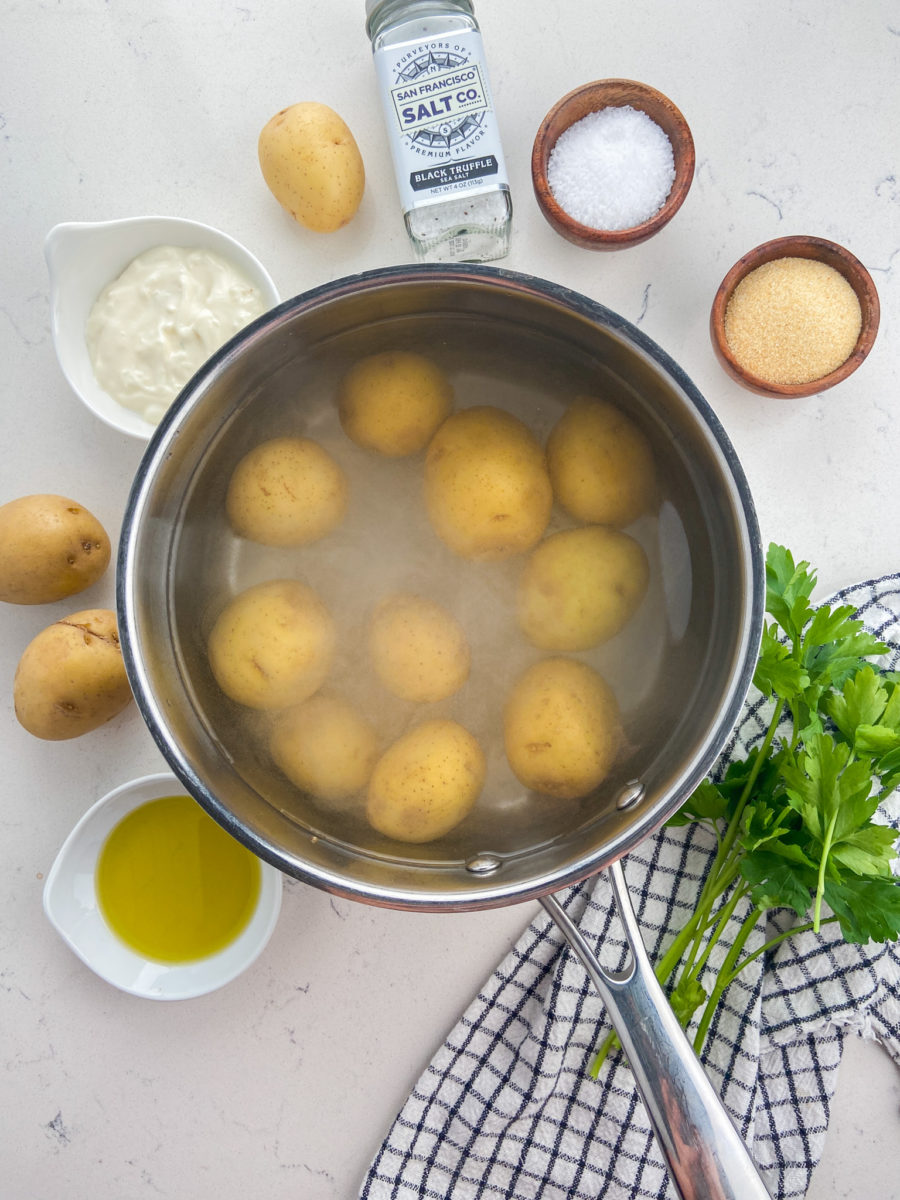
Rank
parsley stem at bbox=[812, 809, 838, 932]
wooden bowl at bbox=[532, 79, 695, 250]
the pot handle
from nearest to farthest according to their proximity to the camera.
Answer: the pot handle, parsley stem at bbox=[812, 809, 838, 932], wooden bowl at bbox=[532, 79, 695, 250]

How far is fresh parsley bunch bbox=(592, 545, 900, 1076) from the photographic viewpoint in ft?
2.31

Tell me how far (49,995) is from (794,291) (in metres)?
1.03

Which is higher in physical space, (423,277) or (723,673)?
(423,277)

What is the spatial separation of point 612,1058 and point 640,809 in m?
0.42

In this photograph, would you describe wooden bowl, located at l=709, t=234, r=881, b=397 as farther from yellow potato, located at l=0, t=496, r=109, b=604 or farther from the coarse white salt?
yellow potato, located at l=0, t=496, r=109, b=604

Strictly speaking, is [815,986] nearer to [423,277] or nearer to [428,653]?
[428,653]

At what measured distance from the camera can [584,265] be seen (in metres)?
0.88

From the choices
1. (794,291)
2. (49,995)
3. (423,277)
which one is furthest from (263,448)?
(49,995)

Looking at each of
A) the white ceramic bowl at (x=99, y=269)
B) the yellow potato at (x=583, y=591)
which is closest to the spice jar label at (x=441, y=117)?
the white ceramic bowl at (x=99, y=269)

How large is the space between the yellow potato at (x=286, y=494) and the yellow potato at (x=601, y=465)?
184 mm

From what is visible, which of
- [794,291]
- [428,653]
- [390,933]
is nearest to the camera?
[428,653]

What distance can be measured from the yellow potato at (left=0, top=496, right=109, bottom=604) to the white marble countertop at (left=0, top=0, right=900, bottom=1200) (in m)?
0.06

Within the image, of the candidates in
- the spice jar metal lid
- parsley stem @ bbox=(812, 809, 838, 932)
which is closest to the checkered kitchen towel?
parsley stem @ bbox=(812, 809, 838, 932)

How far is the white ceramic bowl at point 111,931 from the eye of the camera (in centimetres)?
85
